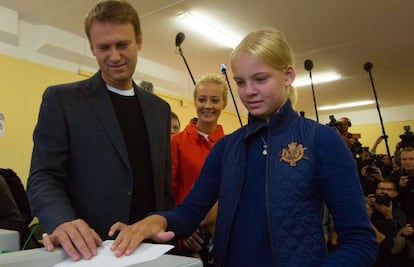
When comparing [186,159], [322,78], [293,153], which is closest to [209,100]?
[186,159]

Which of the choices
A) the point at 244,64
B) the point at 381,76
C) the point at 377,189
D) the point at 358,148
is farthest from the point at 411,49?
the point at 244,64

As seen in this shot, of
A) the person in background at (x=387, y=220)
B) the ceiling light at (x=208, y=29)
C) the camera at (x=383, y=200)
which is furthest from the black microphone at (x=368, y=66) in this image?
the camera at (x=383, y=200)

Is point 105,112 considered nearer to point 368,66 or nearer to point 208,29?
point 208,29

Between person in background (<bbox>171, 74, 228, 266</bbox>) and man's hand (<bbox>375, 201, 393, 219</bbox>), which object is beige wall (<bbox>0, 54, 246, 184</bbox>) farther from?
man's hand (<bbox>375, 201, 393, 219</bbox>)

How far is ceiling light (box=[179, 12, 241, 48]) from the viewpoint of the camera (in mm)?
3500

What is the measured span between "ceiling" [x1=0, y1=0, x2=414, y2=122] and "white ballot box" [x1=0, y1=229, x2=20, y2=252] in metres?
2.73

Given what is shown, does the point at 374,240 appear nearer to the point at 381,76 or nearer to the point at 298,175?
the point at 298,175

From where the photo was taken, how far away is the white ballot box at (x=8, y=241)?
0.74 meters

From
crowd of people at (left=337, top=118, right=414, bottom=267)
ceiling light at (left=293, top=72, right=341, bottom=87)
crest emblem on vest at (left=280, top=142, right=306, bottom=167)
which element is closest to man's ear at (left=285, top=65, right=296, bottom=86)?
crest emblem on vest at (left=280, top=142, right=306, bottom=167)

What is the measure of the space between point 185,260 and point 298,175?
0.33 meters

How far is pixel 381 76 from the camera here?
18.5 feet

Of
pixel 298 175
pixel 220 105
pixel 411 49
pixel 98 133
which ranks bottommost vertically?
pixel 298 175

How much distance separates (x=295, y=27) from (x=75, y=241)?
3.58 meters

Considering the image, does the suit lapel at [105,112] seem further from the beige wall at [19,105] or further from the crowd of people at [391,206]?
the beige wall at [19,105]
